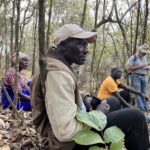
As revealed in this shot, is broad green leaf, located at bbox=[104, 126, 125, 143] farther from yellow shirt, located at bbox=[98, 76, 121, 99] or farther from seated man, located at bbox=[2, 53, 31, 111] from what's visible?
yellow shirt, located at bbox=[98, 76, 121, 99]

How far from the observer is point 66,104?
211cm

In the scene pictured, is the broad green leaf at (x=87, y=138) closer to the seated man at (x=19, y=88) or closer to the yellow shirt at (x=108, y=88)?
the seated man at (x=19, y=88)

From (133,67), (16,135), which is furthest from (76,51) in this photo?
(133,67)

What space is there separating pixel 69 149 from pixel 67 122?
254 mm

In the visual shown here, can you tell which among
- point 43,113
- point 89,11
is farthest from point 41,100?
point 89,11

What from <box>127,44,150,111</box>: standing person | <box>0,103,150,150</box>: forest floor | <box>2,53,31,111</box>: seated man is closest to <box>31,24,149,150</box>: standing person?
<box>0,103,150,150</box>: forest floor

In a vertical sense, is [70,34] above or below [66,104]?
above

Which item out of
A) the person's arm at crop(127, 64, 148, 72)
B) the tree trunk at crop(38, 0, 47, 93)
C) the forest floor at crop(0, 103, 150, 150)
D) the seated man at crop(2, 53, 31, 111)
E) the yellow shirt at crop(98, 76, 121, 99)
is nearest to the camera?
the tree trunk at crop(38, 0, 47, 93)

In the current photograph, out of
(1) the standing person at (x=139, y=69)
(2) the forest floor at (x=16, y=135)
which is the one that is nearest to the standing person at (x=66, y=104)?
(2) the forest floor at (x=16, y=135)

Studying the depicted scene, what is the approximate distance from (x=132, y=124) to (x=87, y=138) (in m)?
0.47

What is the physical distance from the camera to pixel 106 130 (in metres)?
2.19

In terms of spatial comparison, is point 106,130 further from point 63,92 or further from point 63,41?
point 63,41

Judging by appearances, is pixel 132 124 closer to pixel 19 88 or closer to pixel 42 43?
pixel 42 43

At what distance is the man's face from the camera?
7.93ft
